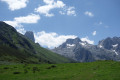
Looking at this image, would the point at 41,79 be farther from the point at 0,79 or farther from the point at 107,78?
the point at 107,78

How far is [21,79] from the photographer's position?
3700 cm

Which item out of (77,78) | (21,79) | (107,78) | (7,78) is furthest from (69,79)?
(7,78)

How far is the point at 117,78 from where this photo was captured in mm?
32125

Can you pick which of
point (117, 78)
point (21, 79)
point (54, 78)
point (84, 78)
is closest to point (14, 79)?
point (21, 79)

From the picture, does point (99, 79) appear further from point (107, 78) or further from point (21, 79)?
point (21, 79)

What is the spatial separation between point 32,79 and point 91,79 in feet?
40.1

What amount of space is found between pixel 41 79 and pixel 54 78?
278 cm

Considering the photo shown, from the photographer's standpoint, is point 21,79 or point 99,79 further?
point 21,79

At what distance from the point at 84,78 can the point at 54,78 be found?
645 centimetres

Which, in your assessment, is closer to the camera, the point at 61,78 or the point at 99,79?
the point at 99,79

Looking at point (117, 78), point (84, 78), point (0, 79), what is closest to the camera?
point (117, 78)

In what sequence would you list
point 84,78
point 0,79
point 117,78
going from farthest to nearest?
point 0,79 < point 84,78 < point 117,78

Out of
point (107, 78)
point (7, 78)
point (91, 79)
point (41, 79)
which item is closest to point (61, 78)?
point (41, 79)

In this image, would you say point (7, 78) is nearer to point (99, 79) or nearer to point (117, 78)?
point (99, 79)
